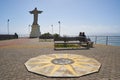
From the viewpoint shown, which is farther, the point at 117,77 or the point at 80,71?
the point at 80,71

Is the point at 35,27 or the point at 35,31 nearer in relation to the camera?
the point at 35,31

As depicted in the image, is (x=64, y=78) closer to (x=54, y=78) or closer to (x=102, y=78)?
(x=54, y=78)

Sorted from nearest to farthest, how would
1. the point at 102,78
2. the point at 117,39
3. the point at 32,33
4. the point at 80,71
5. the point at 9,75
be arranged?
1. the point at 102,78
2. the point at 9,75
3. the point at 80,71
4. the point at 117,39
5. the point at 32,33

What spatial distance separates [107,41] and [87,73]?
13.2 m

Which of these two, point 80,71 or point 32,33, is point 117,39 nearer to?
point 80,71

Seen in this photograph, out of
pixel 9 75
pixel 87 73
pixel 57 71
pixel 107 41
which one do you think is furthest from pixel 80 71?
pixel 107 41

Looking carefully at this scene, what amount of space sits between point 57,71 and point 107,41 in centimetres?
1340

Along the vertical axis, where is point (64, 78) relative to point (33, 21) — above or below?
below

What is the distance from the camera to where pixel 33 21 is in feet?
183

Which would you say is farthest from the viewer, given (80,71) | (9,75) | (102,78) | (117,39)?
(117,39)

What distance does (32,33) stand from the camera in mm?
53906

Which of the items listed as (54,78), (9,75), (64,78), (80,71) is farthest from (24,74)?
(80,71)

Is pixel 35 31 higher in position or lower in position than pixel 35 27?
lower

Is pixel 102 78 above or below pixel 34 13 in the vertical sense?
below
